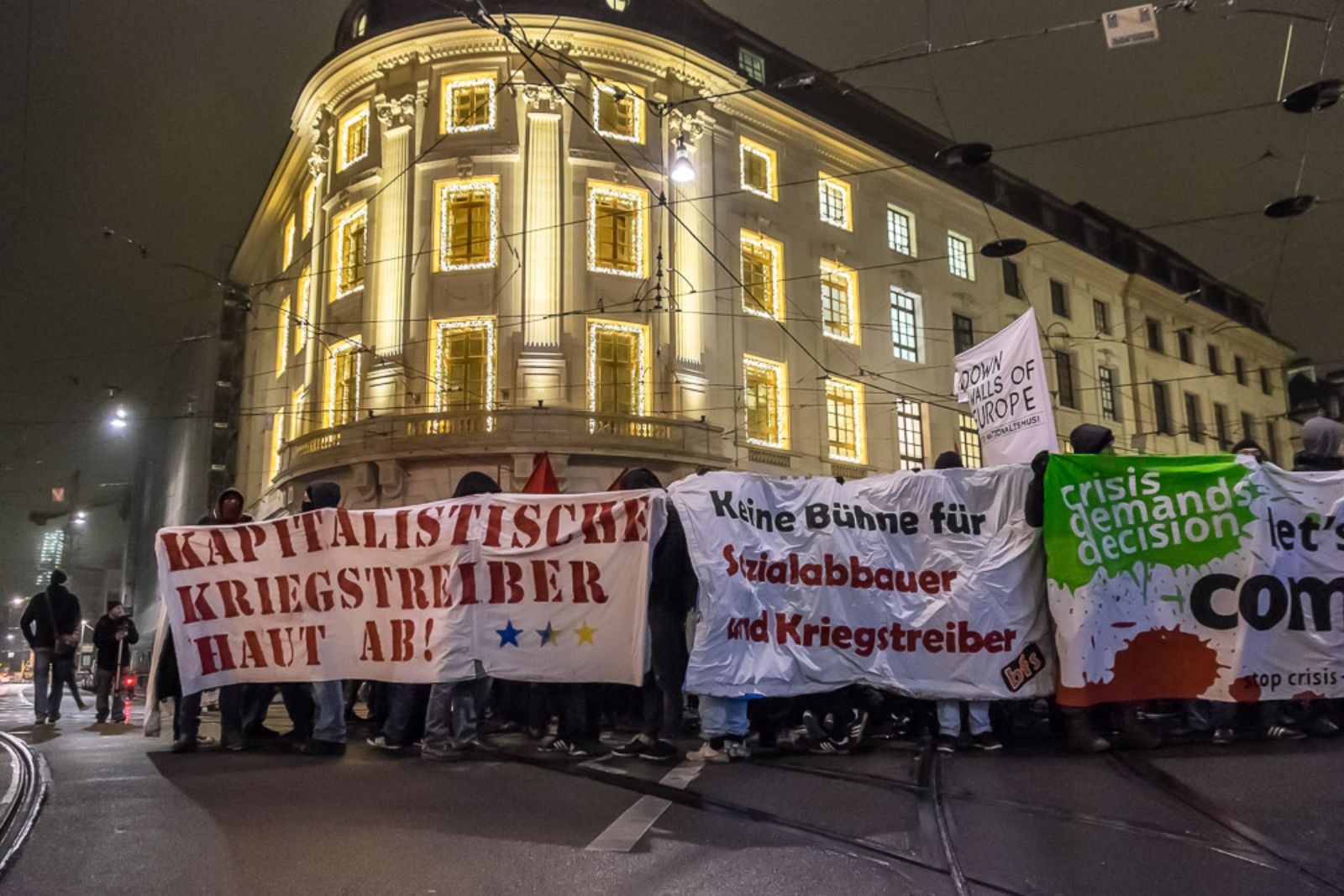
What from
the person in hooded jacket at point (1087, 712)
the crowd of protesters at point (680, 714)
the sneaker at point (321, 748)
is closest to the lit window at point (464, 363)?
the crowd of protesters at point (680, 714)

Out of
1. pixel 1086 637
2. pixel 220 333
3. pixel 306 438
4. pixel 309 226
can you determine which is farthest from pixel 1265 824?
pixel 220 333

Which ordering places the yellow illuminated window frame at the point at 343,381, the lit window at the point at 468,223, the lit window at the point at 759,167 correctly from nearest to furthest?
the lit window at the point at 468,223, the yellow illuminated window frame at the point at 343,381, the lit window at the point at 759,167

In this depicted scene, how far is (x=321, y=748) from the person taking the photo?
23.8 feet

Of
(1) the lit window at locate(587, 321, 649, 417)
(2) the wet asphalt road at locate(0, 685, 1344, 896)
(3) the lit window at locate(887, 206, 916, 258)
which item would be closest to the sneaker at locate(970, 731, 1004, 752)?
(2) the wet asphalt road at locate(0, 685, 1344, 896)

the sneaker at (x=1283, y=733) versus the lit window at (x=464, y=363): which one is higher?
the lit window at (x=464, y=363)

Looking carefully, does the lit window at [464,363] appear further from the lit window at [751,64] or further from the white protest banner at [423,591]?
the white protest banner at [423,591]

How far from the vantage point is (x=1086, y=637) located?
22.5ft

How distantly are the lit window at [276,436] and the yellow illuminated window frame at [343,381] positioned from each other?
415 centimetres

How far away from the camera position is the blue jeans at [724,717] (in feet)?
22.1

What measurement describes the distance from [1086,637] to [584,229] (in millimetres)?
17795

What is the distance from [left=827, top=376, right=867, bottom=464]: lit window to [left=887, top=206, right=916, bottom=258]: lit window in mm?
5214

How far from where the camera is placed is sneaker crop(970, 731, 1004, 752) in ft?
22.5

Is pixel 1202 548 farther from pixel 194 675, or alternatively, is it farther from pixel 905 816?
pixel 194 675

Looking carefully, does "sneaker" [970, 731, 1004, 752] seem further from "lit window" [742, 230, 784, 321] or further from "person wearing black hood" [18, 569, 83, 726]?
"lit window" [742, 230, 784, 321]
